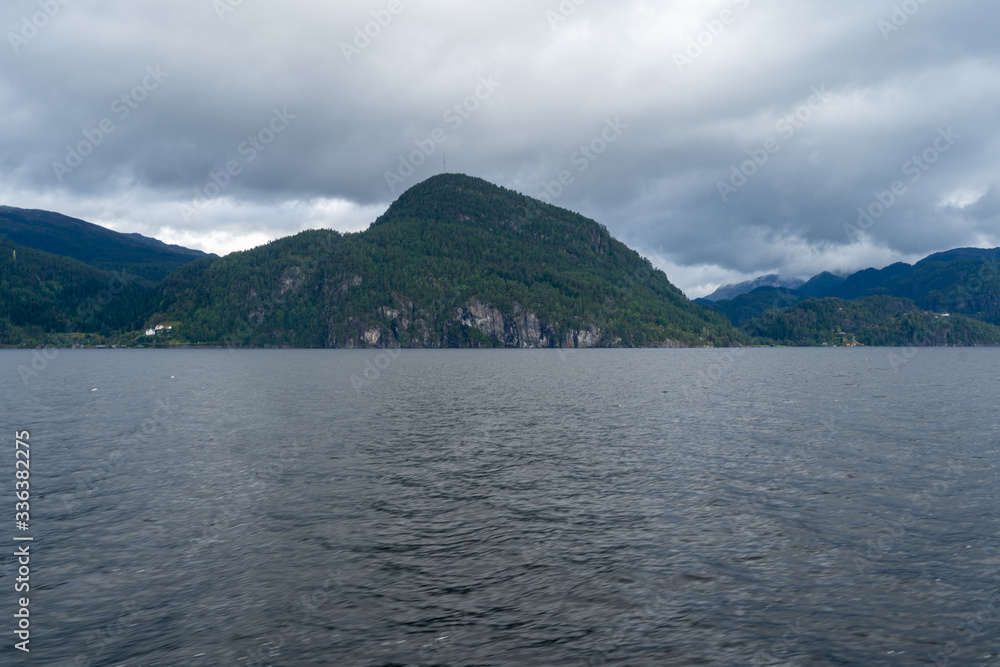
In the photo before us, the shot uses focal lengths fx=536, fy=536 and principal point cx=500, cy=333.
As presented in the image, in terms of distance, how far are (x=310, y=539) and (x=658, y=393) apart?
76.9 meters

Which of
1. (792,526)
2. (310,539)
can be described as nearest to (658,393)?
(792,526)

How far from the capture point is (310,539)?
2584cm

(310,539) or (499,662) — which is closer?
Answer: (499,662)

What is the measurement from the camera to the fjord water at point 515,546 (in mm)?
16828

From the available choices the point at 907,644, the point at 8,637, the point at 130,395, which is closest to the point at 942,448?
the point at 907,644

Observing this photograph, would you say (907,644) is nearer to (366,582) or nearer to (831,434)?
(366,582)

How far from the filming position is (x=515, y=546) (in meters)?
24.8

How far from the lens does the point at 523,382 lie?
120312 mm

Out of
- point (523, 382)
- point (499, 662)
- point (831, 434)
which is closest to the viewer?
point (499, 662)

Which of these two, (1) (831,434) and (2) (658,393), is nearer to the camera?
(1) (831,434)

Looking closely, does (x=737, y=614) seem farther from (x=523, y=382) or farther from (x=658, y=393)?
(x=523, y=382)

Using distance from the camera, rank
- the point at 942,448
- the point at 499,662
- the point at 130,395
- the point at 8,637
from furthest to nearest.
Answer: the point at 130,395, the point at 942,448, the point at 8,637, the point at 499,662

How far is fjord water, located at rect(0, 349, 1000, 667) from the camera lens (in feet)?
55.2

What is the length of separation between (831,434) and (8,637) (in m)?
59.3
